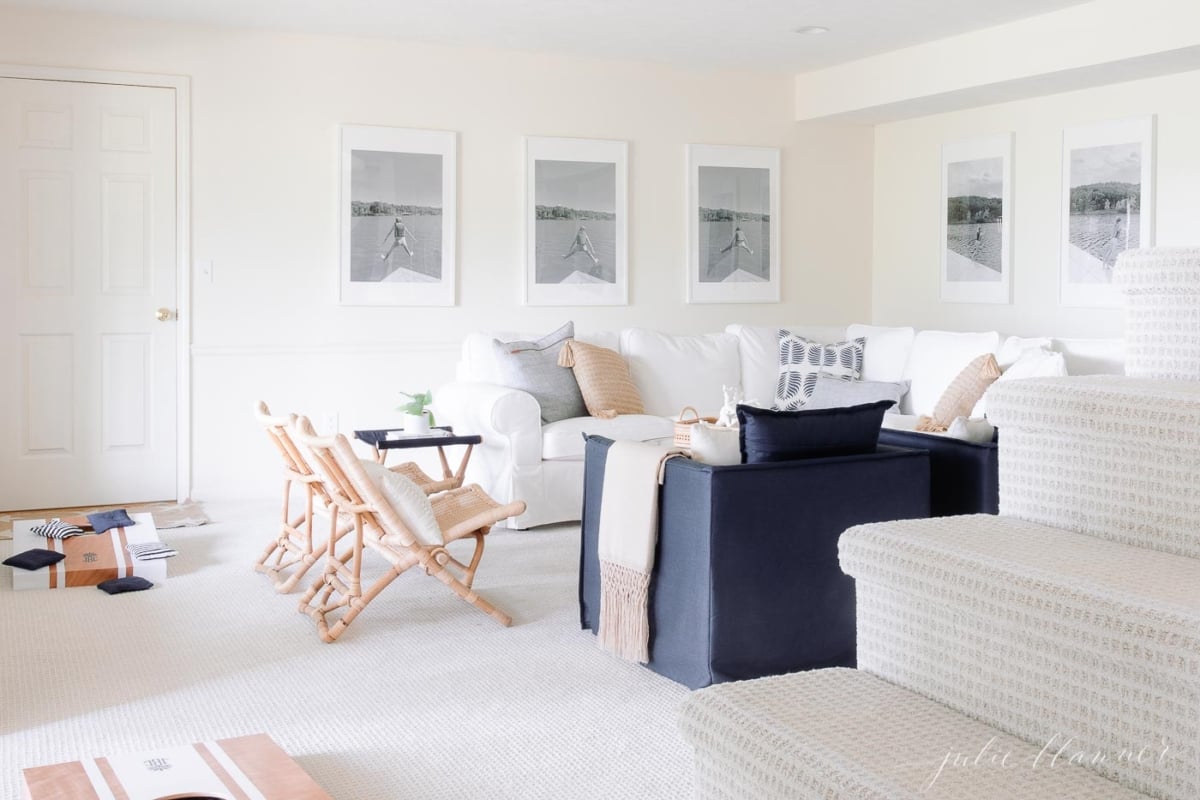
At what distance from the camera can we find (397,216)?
6.84 m

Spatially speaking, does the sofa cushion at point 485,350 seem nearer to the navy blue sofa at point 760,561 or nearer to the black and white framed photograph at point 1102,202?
the black and white framed photograph at point 1102,202

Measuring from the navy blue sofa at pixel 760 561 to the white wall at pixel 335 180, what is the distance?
371 centimetres

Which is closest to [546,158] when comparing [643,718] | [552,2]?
[552,2]

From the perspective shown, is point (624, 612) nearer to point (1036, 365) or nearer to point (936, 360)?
point (1036, 365)

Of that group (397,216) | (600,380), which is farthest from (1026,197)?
(397,216)

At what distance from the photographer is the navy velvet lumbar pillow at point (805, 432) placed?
342cm

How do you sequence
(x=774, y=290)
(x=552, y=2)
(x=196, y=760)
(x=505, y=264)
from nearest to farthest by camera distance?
(x=196, y=760) < (x=552, y=2) < (x=505, y=264) < (x=774, y=290)

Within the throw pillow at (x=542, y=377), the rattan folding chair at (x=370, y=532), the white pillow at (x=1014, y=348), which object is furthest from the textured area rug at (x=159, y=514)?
the white pillow at (x=1014, y=348)

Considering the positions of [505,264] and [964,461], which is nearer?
[964,461]

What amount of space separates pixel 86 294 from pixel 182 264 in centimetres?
52

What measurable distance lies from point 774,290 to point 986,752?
6.79m

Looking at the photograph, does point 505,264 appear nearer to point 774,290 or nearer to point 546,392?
point 546,392

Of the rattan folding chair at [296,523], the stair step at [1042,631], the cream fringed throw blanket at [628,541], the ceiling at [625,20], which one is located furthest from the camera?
the ceiling at [625,20]

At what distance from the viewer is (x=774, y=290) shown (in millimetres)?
8031
